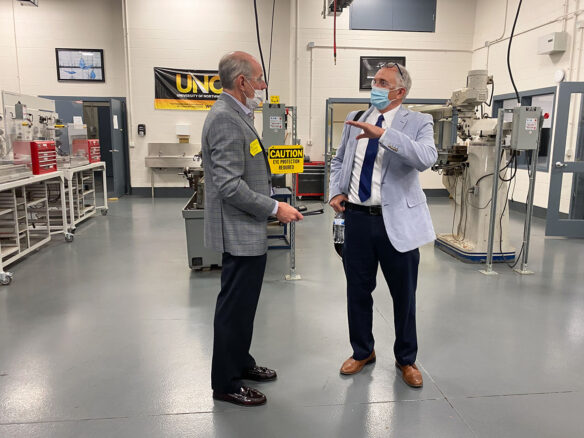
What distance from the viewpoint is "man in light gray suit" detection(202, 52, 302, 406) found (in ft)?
5.90

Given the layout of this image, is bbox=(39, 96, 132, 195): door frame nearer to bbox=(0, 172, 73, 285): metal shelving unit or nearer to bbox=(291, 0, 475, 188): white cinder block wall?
bbox=(291, 0, 475, 188): white cinder block wall

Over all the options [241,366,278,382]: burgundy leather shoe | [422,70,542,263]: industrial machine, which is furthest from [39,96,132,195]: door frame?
[241,366,278,382]: burgundy leather shoe

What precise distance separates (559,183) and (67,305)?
18.6ft

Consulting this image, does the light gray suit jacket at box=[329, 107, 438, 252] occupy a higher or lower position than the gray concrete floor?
higher

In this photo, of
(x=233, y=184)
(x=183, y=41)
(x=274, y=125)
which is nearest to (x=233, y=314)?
(x=233, y=184)

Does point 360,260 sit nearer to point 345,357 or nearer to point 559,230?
point 345,357

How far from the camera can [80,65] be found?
920cm

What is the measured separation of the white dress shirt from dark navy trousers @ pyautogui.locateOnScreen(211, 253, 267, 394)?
1.88ft

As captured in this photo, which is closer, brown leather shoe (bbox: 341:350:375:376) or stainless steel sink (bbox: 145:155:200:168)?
brown leather shoe (bbox: 341:350:375:376)

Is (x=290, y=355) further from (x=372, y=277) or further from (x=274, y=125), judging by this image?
(x=274, y=125)

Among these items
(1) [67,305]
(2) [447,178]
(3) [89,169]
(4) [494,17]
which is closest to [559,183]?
(2) [447,178]

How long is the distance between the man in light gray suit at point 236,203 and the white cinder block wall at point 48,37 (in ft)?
28.5

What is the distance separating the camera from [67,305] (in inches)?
133

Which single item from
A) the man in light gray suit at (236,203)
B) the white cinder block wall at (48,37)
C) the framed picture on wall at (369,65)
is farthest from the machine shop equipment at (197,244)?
the white cinder block wall at (48,37)
